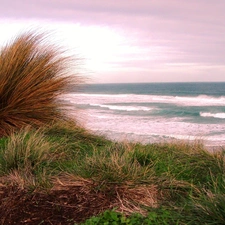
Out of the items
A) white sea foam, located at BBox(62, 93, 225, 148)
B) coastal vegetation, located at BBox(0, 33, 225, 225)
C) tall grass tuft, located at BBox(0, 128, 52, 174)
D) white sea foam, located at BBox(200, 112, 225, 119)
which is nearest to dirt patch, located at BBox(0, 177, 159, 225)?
coastal vegetation, located at BBox(0, 33, 225, 225)

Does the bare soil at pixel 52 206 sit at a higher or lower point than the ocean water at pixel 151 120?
higher

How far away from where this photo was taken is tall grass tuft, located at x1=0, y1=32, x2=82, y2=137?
747cm

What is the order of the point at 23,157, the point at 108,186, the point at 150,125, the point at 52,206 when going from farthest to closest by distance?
1. the point at 150,125
2. the point at 23,157
3. the point at 108,186
4. the point at 52,206

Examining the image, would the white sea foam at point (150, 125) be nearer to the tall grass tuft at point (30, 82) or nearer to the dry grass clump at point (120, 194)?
the tall grass tuft at point (30, 82)

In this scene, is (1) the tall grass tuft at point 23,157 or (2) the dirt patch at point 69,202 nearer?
(2) the dirt patch at point 69,202

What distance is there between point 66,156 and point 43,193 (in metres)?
1.78

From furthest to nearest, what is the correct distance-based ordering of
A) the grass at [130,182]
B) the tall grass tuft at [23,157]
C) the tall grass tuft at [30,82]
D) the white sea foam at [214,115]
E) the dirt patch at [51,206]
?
the white sea foam at [214,115] → the tall grass tuft at [30,82] → the tall grass tuft at [23,157] → the dirt patch at [51,206] → the grass at [130,182]

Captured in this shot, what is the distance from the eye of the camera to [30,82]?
7.65 metres

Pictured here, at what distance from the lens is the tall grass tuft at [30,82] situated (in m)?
7.47

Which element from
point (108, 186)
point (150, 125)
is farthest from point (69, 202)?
point (150, 125)

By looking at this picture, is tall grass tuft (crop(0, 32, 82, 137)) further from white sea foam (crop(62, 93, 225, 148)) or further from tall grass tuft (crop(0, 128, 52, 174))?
tall grass tuft (crop(0, 128, 52, 174))

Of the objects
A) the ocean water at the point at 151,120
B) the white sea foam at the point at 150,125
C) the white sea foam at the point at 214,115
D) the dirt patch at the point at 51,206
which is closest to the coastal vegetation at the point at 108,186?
the dirt patch at the point at 51,206

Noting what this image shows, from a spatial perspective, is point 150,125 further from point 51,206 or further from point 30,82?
point 51,206

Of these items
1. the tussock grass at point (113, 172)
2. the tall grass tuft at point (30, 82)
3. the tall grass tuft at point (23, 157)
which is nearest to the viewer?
the tussock grass at point (113, 172)
